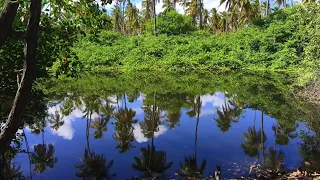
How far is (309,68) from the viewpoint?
1614cm

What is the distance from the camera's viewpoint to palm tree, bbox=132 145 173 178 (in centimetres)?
862

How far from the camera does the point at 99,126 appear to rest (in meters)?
13.8

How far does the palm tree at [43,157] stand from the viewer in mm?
9314

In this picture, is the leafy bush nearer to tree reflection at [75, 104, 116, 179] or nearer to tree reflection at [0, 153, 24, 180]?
tree reflection at [75, 104, 116, 179]

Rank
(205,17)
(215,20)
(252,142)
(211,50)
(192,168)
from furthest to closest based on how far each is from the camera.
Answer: (205,17) < (215,20) < (211,50) < (252,142) < (192,168)

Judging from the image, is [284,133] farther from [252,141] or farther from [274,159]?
[274,159]

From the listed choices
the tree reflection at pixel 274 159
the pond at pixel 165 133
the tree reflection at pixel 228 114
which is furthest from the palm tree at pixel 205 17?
the tree reflection at pixel 274 159

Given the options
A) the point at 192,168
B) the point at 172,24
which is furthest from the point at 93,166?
the point at 172,24

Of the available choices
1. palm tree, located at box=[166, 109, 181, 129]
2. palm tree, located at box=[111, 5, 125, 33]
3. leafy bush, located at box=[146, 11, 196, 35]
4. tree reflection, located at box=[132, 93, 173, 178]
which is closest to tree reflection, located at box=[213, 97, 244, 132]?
palm tree, located at box=[166, 109, 181, 129]

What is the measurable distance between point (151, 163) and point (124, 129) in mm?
4261

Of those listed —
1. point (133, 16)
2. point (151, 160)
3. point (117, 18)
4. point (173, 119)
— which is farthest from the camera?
point (117, 18)

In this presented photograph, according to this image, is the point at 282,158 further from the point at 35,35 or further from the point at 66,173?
the point at 35,35

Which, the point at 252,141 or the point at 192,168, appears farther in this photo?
the point at 252,141

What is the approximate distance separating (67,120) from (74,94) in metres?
6.15
